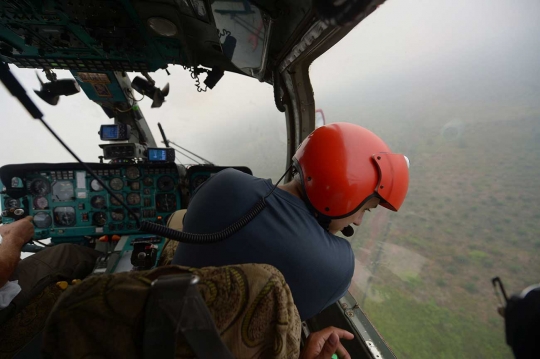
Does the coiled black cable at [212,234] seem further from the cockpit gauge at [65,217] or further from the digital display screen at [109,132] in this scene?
the cockpit gauge at [65,217]

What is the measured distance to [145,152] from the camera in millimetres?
2986

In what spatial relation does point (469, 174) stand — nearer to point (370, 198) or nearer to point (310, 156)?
point (370, 198)

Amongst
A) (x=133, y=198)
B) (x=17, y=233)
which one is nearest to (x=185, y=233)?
(x=17, y=233)

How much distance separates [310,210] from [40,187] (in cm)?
329

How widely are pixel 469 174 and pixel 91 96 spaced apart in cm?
369

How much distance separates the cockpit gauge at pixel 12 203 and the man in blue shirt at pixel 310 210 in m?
3.03

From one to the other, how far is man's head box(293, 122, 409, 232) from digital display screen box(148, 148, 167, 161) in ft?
7.57

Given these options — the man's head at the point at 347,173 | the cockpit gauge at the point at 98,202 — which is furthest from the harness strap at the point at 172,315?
the cockpit gauge at the point at 98,202

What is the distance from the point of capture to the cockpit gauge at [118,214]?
3.02 metres

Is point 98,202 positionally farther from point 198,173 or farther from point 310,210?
point 310,210

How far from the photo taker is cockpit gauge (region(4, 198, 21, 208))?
2713 mm

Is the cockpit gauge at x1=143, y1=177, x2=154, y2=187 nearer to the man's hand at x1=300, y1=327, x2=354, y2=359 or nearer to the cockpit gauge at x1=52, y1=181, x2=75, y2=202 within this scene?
the cockpit gauge at x1=52, y1=181, x2=75, y2=202

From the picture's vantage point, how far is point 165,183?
3078 mm

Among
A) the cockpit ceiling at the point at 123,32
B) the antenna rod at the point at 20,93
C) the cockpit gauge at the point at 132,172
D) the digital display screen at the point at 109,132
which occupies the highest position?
the cockpit ceiling at the point at 123,32
